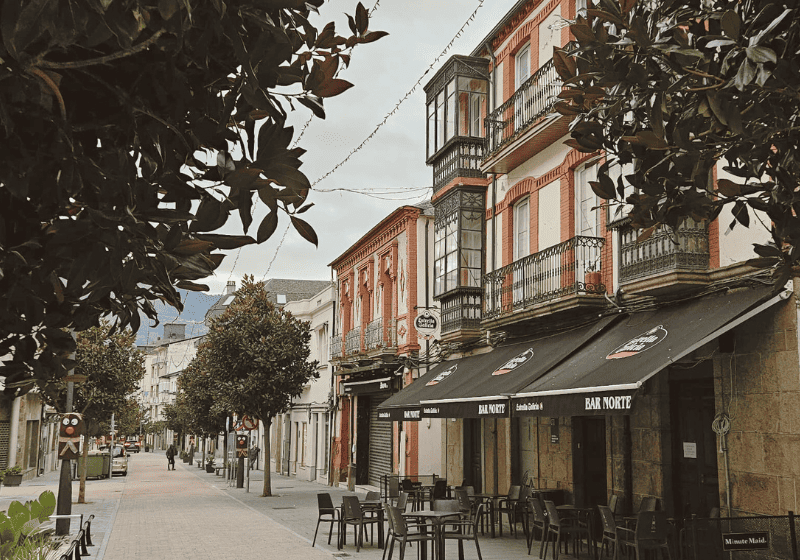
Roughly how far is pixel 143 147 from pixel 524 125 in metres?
14.7

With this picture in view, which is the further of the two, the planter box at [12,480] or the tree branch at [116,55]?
the planter box at [12,480]

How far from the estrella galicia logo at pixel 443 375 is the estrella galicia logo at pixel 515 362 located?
3.15 meters

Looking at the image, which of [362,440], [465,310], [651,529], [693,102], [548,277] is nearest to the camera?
[693,102]

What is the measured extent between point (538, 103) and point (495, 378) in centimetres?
553

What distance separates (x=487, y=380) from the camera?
50.9ft

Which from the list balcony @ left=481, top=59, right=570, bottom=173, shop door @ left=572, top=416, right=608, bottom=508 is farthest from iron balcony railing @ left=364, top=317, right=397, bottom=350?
shop door @ left=572, top=416, right=608, bottom=508

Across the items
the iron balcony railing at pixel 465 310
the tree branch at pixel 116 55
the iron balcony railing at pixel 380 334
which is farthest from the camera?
the iron balcony railing at pixel 380 334

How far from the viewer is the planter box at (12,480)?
33812 mm

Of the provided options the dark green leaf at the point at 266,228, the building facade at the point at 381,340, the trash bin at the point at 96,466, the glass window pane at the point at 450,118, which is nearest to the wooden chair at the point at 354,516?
the building facade at the point at 381,340

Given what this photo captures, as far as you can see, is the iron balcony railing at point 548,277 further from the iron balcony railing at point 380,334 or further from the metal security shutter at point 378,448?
the metal security shutter at point 378,448

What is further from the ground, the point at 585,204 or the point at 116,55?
the point at 585,204

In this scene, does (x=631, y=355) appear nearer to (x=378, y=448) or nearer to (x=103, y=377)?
(x=378, y=448)

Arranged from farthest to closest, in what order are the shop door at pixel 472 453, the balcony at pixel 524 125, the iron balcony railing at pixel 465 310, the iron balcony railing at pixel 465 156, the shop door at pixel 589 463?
the shop door at pixel 472 453 → the iron balcony railing at pixel 465 156 → the iron balcony railing at pixel 465 310 → the balcony at pixel 524 125 → the shop door at pixel 589 463

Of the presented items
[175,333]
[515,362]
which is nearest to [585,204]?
[515,362]
